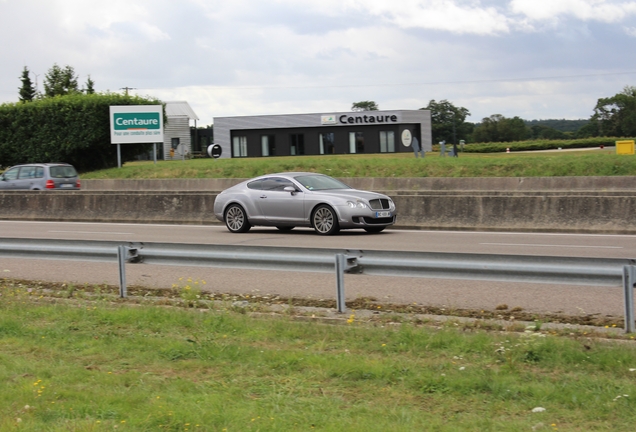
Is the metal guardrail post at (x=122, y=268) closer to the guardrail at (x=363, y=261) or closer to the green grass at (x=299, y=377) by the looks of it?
the guardrail at (x=363, y=261)

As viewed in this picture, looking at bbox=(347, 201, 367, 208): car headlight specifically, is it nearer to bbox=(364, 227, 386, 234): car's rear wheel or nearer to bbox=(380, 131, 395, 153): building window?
bbox=(364, 227, 386, 234): car's rear wheel

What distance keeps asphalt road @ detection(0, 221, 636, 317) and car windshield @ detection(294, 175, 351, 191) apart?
3.57 ft

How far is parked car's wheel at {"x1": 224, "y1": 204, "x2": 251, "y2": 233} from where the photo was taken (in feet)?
60.1

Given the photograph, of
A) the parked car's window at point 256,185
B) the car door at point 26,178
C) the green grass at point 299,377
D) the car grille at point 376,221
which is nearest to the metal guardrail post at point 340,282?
the green grass at point 299,377

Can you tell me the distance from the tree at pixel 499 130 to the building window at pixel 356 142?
51549mm

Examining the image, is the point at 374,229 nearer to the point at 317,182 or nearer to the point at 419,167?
the point at 317,182

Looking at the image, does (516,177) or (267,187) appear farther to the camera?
(516,177)

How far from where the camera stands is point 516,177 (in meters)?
29.9

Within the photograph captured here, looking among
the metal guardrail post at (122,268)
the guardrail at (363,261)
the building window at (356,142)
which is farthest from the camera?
the building window at (356,142)

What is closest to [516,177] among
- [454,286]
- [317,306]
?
[454,286]

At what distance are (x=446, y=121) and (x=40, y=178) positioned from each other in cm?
9865

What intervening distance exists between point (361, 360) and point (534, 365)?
133cm

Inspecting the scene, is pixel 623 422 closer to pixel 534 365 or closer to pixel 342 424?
pixel 534 365

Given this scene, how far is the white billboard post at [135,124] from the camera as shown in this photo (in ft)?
136
